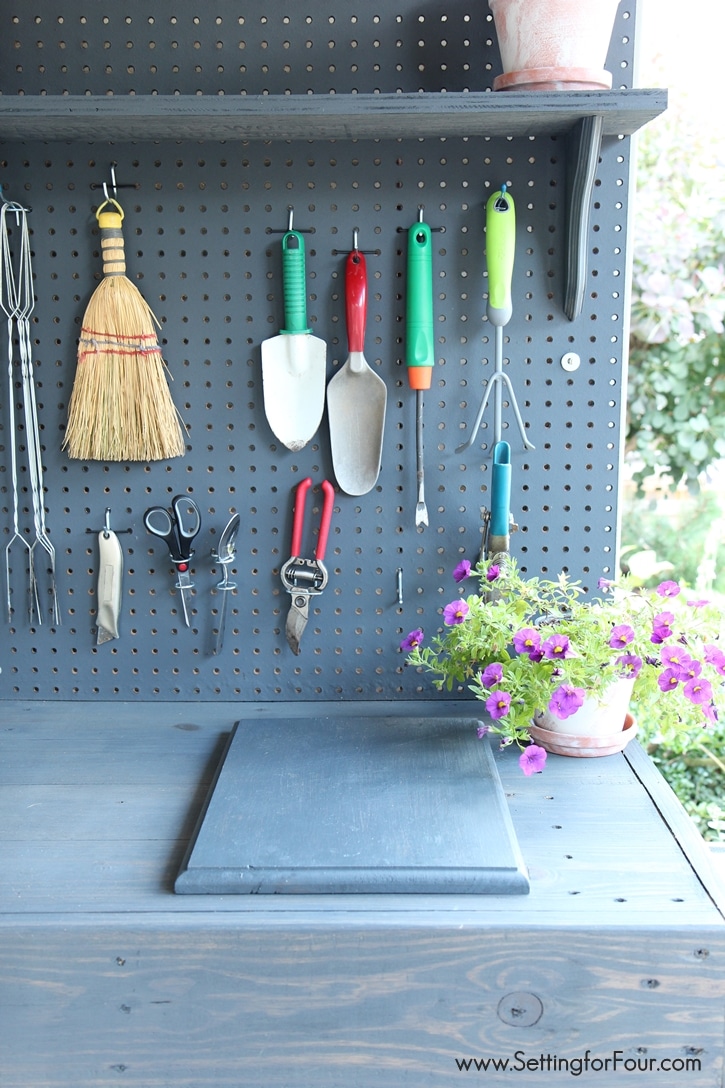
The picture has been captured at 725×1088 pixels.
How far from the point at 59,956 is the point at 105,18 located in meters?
1.17

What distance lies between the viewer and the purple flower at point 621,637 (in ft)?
3.73

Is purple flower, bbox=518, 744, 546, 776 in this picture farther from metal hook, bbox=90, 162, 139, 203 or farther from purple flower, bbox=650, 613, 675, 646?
metal hook, bbox=90, 162, 139, 203

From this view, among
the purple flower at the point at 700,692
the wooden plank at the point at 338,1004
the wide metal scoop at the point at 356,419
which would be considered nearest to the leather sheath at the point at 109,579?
the wide metal scoop at the point at 356,419

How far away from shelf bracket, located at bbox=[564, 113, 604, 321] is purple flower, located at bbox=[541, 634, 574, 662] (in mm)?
465

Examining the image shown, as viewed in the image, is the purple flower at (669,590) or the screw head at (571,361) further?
the screw head at (571,361)

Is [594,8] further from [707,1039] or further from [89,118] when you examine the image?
[707,1039]

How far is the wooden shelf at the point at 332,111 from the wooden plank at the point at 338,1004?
0.89m

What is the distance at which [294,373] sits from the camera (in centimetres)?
133

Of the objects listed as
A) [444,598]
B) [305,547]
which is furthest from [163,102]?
[444,598]

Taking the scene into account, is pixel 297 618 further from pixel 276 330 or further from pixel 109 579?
pixel 276 330

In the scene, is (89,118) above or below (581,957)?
above

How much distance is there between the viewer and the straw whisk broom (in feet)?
4.27

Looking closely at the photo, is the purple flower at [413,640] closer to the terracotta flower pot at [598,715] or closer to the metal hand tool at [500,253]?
the terracotta flower pot at [598,715]

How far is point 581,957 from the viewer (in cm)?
89
